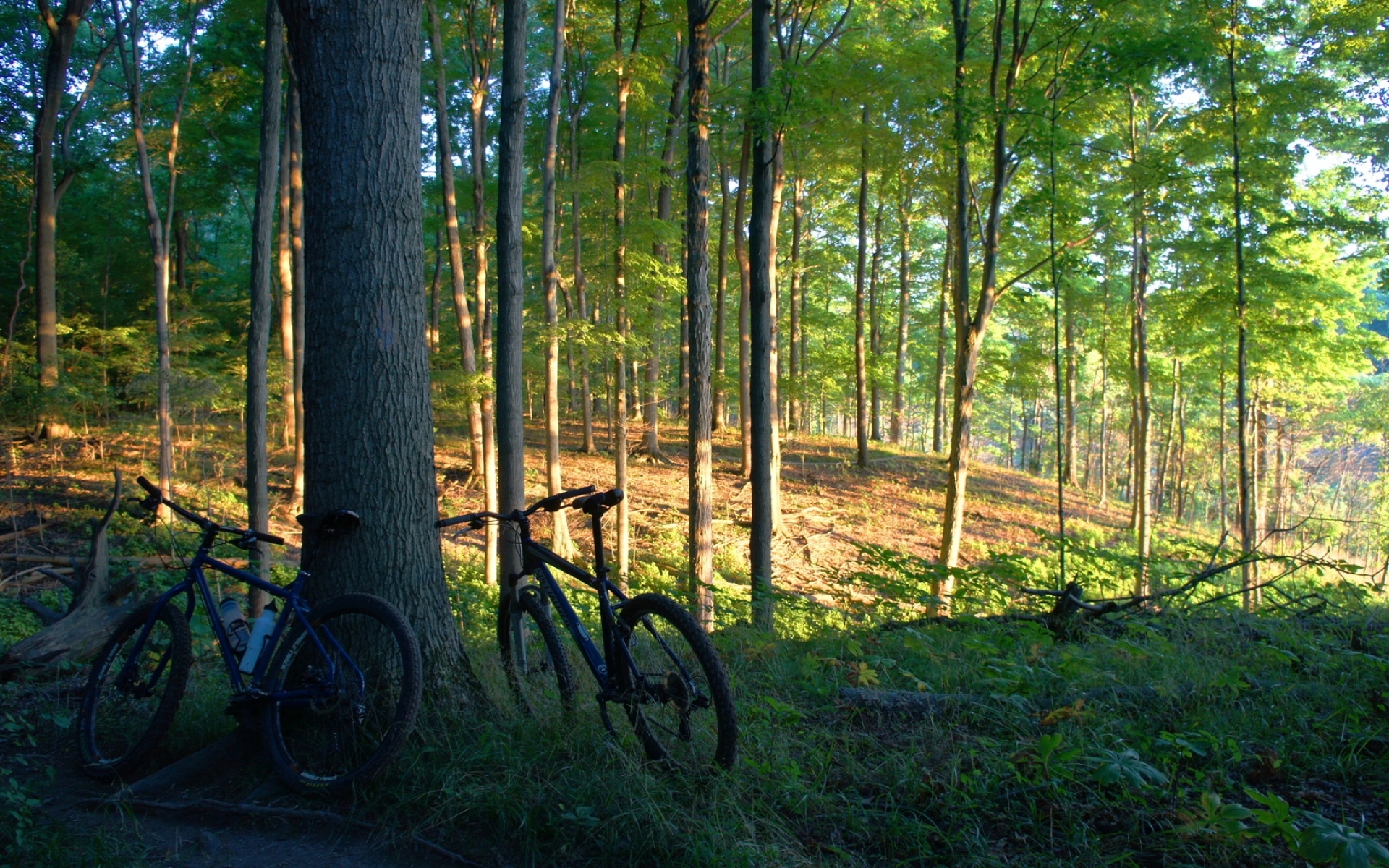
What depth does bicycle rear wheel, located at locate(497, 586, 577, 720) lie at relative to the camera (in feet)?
11.7

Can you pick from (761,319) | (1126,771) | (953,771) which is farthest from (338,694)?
(761,319)

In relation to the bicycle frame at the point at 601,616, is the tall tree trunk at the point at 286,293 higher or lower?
higher

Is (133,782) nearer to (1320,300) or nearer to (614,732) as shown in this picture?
(614,732)

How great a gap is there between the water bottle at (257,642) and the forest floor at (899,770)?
0.44 m

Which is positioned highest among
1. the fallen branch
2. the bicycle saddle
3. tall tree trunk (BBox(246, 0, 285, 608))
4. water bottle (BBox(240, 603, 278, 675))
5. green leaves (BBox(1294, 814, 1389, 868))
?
tall tree trunk (BBox(246, 0, 285, 608))

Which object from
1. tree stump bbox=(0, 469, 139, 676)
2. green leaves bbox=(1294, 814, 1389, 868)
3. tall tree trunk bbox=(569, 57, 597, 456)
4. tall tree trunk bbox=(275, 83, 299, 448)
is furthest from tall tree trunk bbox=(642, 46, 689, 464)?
green leaves bbox=(1294, 814, 1389, 868)

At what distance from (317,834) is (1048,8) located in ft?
41.6

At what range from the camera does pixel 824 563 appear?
1473 cm

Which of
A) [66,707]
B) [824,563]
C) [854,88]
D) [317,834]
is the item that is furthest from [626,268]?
[317,834]

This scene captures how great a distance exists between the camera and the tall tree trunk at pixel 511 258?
8.80m

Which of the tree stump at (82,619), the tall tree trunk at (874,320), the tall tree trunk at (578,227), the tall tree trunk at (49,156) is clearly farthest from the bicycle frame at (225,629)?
the tall tree trunk at (874,320)

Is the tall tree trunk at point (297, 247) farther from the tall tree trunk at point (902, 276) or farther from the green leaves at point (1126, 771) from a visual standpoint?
the tall tree trunk at point (902, 276)

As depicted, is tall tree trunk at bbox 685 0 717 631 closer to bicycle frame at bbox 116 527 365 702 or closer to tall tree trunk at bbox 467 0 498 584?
tall tree trunk at bbox 467 0 498 584

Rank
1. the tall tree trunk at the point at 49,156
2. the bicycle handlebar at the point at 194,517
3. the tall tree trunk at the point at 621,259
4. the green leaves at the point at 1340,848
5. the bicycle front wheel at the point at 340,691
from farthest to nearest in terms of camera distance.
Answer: the tall tree trunk at the point at 49,156, the tall tree trunk at the point at 621,259, the bicycle handlebar at the point at 194,517, the bicycle front wheel at the point at 340,691, the green leaves at the point at 1340,848
